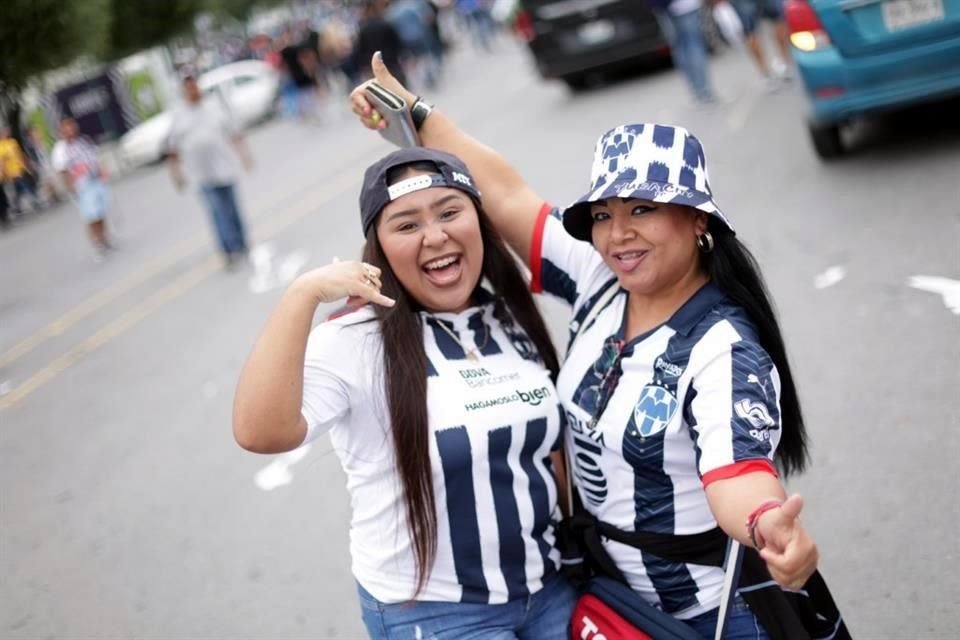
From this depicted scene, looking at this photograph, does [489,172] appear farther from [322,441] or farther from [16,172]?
[16,172]

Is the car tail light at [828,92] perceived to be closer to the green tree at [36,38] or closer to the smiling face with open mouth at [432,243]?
the smiling face with open mouth at [432,243]

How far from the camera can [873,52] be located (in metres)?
7.47

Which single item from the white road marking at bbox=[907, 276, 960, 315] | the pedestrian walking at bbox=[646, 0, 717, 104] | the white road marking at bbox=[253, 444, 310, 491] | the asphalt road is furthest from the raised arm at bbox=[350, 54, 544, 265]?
the pedestrian walking at bbox=[646, 0, 717, 104]

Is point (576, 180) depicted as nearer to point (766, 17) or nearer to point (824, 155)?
point (824, 155)

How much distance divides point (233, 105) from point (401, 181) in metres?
24.3

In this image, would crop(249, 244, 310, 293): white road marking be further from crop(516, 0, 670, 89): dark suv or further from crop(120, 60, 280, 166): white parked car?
crop(120, 60, 280, 166): white parked car

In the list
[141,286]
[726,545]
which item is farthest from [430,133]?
[141,286]

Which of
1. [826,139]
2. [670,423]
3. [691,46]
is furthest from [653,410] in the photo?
[691,46]

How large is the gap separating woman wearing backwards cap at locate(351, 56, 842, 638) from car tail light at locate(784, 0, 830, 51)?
5.50m

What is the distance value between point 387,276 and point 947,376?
3.14 m

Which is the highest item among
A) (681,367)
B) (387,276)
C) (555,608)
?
(387,276)

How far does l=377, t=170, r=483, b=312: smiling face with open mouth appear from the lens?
2734mm

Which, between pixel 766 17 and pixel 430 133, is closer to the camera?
pixel 430 133

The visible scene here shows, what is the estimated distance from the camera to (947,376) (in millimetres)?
4918
